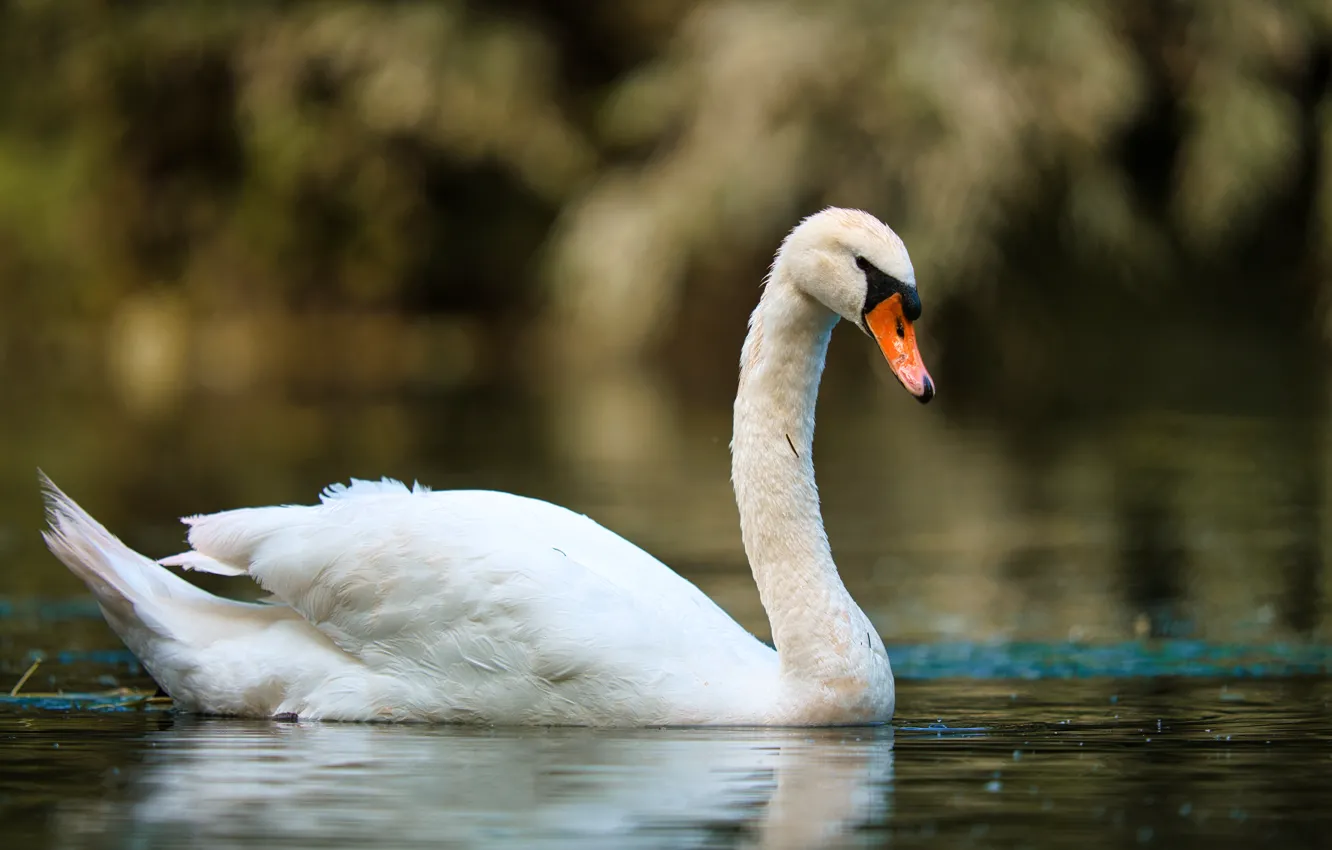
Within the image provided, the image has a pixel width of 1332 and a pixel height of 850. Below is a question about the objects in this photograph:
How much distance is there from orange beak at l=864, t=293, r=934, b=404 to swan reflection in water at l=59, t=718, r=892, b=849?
0.82m

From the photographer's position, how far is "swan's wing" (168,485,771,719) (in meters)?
5.12

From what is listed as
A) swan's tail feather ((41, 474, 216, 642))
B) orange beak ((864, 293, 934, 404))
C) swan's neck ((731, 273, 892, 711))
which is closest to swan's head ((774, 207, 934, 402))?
orange beak ((864, 293, 934, 404))

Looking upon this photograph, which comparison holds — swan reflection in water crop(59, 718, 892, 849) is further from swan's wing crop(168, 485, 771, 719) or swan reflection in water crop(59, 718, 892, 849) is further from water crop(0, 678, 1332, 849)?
swan's wing crop(168, 485, 771, 719)

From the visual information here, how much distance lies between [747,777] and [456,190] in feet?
65.2

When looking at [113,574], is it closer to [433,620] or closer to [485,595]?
[433,620]

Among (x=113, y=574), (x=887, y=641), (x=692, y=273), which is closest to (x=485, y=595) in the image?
(x=113, y=574)

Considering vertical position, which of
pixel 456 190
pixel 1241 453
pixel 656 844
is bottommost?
pixel 656 844

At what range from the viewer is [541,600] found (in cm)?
516

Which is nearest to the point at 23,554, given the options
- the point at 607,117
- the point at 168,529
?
the point at 168,529

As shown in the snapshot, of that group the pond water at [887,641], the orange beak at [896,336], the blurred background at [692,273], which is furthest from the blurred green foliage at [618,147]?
the orange beak at [896,336]

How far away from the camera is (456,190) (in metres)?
23.8

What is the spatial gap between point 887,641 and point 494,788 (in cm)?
286

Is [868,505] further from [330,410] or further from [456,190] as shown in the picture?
[456,190]

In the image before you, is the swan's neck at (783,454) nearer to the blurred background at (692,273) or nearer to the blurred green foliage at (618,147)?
the blurred background at (692,273)
